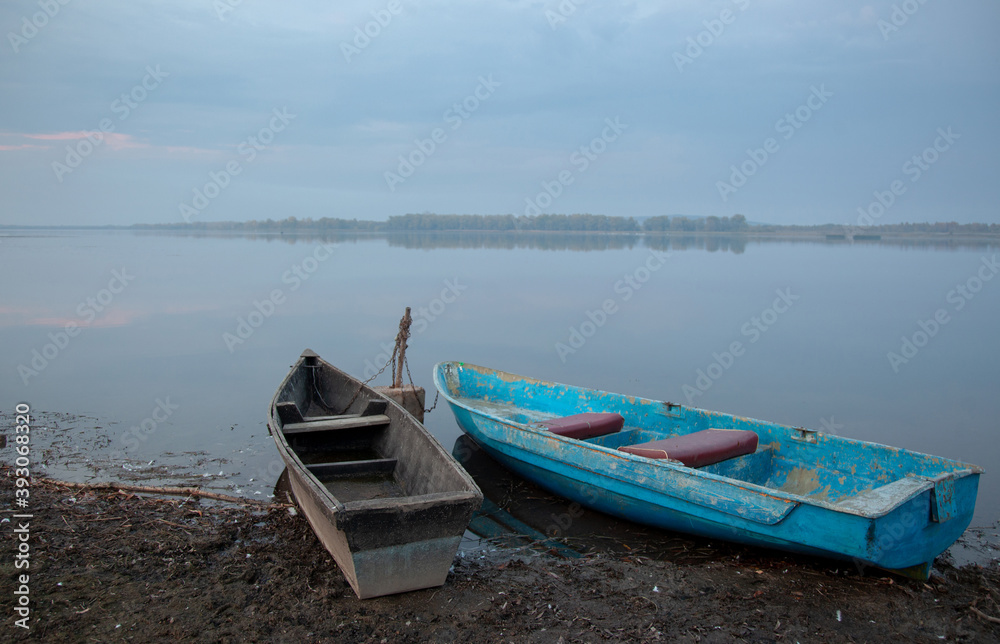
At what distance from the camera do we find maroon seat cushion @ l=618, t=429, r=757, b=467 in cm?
609

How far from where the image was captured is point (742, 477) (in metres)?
6.46

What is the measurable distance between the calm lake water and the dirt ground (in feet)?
6.09

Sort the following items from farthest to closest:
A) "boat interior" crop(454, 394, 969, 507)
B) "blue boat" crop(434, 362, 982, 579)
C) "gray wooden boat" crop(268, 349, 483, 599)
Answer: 1. "boat interior" crop(454, 394, 969, 507)
2. "blue boat" crop(434, 362, 982, 579)
3. "gray wooden boat" crop(268, 349, 483, 599)

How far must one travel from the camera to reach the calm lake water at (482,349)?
30.5 feet

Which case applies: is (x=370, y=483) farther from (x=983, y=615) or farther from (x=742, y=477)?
(x=983, y=615)

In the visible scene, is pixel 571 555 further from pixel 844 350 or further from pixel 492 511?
pixel 844 350

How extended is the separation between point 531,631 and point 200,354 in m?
12.2

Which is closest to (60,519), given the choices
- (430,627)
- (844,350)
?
(430,627)

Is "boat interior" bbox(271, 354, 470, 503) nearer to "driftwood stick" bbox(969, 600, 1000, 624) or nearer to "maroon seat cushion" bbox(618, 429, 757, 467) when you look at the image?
"maroon seat cushion" bbox(618, 429, 757, 467)

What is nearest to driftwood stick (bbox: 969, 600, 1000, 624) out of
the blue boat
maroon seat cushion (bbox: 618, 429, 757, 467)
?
the blue boat

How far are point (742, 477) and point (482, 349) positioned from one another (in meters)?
9.36

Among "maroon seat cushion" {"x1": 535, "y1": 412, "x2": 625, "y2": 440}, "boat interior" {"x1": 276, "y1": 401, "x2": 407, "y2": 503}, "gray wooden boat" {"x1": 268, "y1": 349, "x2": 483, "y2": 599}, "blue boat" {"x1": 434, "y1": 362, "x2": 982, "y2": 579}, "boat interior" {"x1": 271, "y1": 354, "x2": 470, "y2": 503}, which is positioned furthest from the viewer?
"maroon seat cushion" {"x1": 535, "y1": 412, "x2": 625, "y2": 440}

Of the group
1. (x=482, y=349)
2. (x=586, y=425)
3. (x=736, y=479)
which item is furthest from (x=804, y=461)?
(x=482, y=349)

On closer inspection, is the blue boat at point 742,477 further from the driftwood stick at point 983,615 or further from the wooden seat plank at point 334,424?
the wooden seat plank at point 334,424
